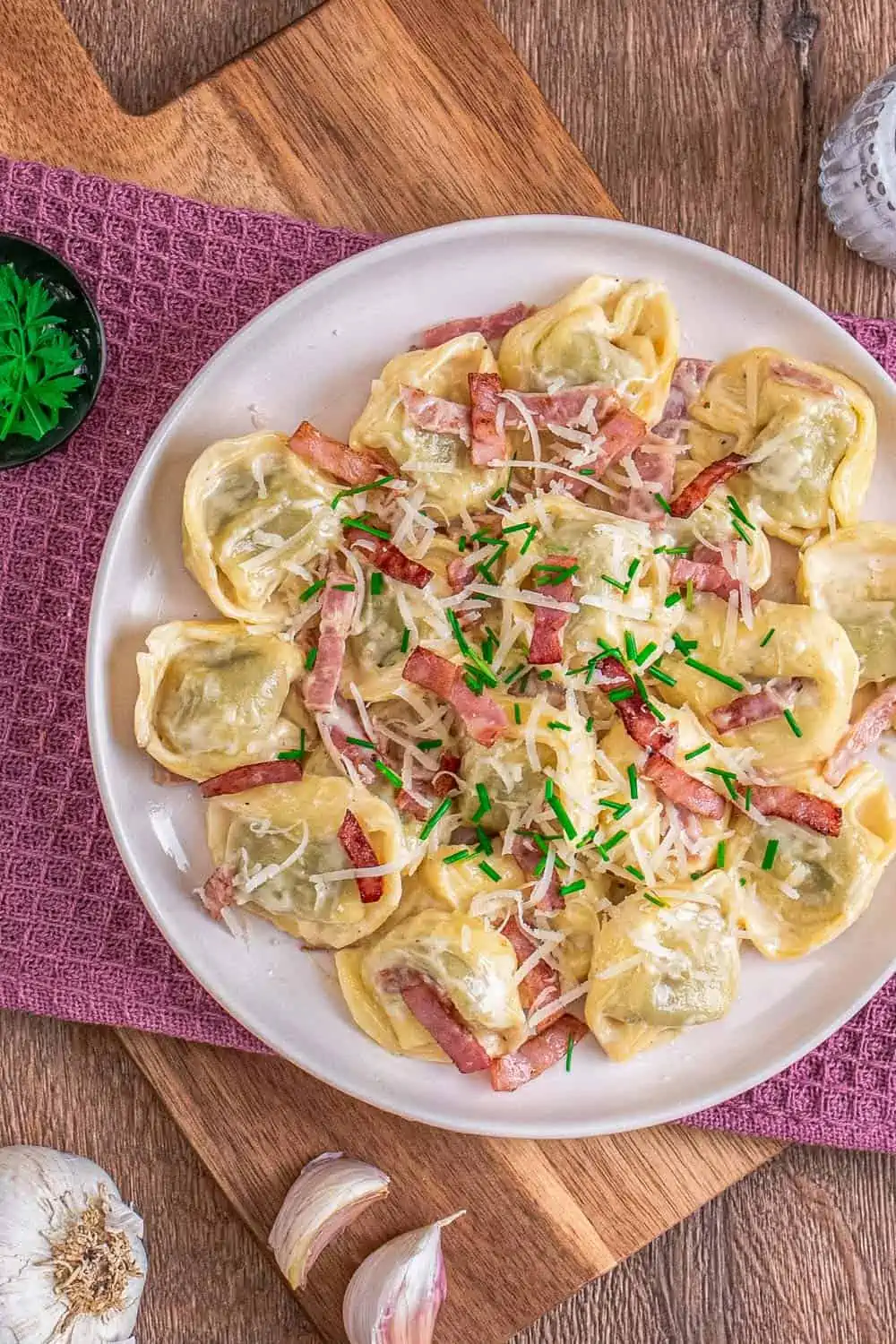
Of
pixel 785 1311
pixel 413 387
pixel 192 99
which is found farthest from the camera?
pixel 785 1311

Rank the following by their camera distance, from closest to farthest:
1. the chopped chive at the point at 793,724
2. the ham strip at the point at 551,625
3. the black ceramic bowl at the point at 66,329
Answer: the ham strip at the point at 551,625
the chopped chive at the point at 793,724
the black ceramic bowl at the point at 66,329

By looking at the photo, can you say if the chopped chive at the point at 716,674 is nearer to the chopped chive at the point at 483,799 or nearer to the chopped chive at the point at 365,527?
the chopped chive at the point at 483,799

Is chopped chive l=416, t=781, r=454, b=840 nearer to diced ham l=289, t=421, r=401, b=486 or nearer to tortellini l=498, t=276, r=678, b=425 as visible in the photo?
diced ham l=289, t=421, r=401, b=486

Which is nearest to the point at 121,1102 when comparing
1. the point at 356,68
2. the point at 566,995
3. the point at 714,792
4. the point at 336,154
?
the point at 566,995

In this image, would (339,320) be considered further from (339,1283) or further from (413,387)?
(339,1283)

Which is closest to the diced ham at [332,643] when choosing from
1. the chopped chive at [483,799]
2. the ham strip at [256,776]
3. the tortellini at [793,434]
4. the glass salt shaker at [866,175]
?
the ham strip at [256,776]

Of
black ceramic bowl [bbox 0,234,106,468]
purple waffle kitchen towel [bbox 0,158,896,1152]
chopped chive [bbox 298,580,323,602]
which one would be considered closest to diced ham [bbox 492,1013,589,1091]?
purple waffle kitchen towel [bbox 0,158,896,1152]
